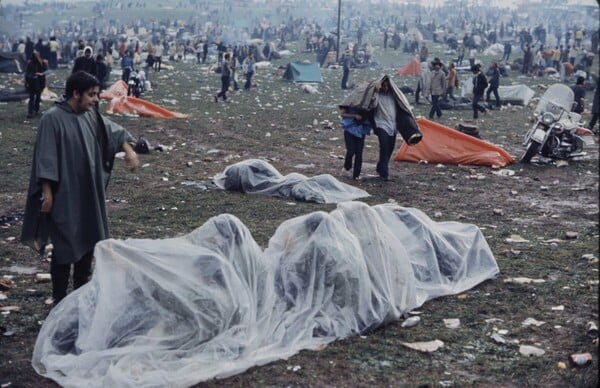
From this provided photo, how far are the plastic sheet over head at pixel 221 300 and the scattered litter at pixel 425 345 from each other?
0.27m

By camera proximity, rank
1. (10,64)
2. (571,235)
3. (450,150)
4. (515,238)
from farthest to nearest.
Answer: (10,64)
(450,150)
(571,235)
(515,238)

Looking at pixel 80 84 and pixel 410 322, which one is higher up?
pixel 80 84

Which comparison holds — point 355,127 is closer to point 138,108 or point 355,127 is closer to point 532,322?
point 532,322

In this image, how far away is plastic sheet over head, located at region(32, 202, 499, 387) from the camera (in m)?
3.87

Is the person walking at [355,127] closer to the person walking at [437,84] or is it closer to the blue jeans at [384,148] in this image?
the blue jeans at [384,148]

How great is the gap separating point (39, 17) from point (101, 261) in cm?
→ 8698

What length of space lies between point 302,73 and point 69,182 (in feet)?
76.3

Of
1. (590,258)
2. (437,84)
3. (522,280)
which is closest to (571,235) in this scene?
(590,258)

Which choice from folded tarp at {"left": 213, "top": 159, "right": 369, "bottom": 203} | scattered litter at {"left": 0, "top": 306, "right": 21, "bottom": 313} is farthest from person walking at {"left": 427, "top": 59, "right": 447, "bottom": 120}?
scattered litter at {"left": 0, "top": 306, "right": 21, "bottom": 313}

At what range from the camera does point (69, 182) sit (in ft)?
14.8

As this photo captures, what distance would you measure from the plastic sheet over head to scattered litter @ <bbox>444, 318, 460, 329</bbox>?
25 cm

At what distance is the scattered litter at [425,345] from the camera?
4301 mm

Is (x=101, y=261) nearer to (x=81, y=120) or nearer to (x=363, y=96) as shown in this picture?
(x=81, y=120)

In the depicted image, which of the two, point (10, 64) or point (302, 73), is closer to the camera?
point (10, 64)
